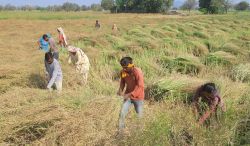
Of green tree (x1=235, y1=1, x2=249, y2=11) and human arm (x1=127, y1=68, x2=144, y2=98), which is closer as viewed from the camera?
human arm (x1=127, y1=68, x2=144, y2=98)

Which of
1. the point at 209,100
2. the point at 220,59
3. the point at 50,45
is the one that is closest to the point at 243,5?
the point at 220,59

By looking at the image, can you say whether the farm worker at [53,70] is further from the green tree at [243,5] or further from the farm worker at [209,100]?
the green tree at [243,5]

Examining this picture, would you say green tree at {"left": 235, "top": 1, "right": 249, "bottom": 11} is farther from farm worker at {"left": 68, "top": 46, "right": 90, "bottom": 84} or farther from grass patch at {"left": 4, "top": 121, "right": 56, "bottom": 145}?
grass patch at {"left": 4, "top": 121, "right": 56, "bottom": 145}

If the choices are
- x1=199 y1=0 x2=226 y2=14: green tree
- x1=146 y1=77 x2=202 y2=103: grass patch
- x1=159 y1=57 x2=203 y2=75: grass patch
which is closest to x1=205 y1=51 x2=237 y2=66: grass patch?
x1=159 y1=57 x2=203 y2=75: grass patch

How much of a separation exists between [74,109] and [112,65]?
4.75m

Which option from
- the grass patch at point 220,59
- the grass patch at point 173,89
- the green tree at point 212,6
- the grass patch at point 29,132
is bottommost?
the grass patch at point 29,132

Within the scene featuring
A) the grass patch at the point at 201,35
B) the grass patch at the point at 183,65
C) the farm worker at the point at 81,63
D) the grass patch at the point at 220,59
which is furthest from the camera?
the grass patch at the point at 201,35

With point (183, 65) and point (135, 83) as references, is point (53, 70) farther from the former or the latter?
point (183, 65)

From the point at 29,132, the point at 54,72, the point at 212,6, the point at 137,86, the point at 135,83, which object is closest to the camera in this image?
the point at 29,132

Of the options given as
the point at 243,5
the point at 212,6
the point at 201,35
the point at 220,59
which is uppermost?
the point at 243,5

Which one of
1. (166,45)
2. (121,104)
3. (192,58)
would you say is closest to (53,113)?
(121,104)

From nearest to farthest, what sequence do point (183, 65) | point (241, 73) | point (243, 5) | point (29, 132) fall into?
1. point (29, 132)
2. point (241, 73)
3. point (183, 65)
4. point (243, 5)

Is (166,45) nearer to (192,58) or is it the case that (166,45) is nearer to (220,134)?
(192,58)

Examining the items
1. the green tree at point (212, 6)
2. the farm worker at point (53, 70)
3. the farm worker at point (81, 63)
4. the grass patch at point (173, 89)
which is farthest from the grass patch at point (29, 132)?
the green tree at point (212, 6)
